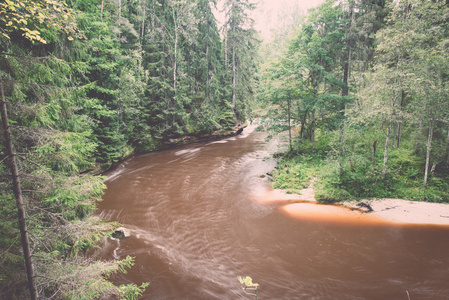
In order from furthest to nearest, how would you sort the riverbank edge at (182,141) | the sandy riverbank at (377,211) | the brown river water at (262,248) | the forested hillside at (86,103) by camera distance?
the riverbank edge at (182,141)
the sandy riverbank at (377,211)
the brown river water at (262,248)
the forested hillside at (86,103)

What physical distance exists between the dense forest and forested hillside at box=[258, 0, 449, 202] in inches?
3.3

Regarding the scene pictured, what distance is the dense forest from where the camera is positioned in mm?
3160

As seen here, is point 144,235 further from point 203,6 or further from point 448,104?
point 203,6

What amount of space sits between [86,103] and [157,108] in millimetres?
10260

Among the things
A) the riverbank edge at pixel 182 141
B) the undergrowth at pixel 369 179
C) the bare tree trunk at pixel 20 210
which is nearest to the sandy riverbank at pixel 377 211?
the undergrowth at pixel 369 179

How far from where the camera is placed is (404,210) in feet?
30.0

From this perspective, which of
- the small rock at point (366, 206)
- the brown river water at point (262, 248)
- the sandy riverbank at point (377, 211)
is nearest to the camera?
the brown river water at point (262, 248)

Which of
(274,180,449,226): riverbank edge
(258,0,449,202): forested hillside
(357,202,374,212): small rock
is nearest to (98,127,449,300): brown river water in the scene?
(274,180,449,226): riverbank edge

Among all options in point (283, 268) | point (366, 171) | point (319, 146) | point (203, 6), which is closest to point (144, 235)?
point (283, 268)

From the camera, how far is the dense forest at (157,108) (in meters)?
3.16

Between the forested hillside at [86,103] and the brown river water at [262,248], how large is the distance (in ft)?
5.19

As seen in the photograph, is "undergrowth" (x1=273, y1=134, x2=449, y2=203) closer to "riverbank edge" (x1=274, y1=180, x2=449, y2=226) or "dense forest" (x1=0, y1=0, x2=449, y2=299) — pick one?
"dense forest" (x1=0, y1=0, x2=449, y2=299)

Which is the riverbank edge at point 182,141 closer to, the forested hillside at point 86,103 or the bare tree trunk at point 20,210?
the forested hillside at point 86,103

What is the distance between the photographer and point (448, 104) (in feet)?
31.1
